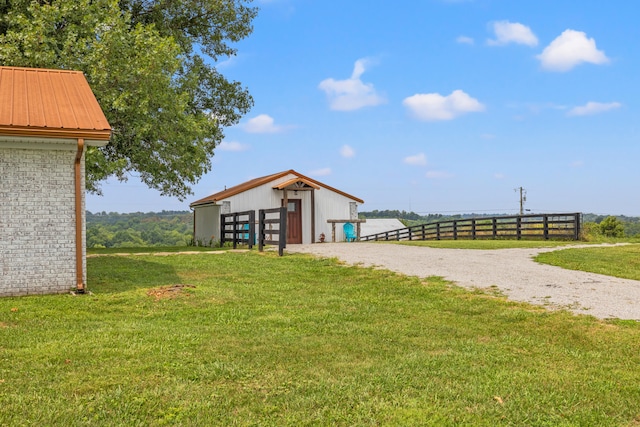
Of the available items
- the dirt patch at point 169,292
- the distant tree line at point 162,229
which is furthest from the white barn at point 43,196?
the distant tree line at point 162,229

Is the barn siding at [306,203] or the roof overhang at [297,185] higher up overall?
the roof overhang at [297,185]

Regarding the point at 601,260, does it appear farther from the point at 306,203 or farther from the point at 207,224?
the point at 207,224

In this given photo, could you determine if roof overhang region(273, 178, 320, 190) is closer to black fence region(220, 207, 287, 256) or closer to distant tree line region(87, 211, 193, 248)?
black fence region(220, 207, 287, 256)

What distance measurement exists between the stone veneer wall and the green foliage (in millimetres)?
47201

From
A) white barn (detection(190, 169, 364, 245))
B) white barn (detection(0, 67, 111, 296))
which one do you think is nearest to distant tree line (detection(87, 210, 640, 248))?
white barn (detection(190, 169, 364, 245))

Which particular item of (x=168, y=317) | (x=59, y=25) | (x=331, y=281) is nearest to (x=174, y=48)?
(x=59, y=25)

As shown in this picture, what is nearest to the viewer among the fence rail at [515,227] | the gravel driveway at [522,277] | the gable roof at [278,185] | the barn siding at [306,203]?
the gravel driveway at [522,277]

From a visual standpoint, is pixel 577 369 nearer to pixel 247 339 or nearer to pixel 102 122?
pixel 247 339

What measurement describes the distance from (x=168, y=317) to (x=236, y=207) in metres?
17.5

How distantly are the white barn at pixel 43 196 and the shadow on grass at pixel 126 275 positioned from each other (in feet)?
2.31

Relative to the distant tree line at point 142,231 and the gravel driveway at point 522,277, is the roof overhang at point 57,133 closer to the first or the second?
the gravel driveway at point 522,277

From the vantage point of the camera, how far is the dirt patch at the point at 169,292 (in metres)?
8.65

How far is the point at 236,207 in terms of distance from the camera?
24.6 metres

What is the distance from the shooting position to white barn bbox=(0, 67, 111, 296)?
29.1ft
